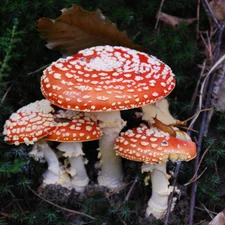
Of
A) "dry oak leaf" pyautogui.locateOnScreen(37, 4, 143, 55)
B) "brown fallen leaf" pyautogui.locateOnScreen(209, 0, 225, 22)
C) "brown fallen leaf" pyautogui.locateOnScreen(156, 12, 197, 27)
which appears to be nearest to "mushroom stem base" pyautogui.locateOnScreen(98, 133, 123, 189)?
"dry oak leaf" pyautogui.locateOnScreen(37, 4, 143, 55)

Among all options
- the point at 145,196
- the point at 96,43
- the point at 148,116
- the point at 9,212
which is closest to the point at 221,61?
the point at 148,116

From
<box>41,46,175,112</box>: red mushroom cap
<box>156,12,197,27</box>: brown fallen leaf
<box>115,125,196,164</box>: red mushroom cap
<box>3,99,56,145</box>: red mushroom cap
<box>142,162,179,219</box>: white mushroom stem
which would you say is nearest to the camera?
<box>41,46,175,112</box>: red mushroom cap

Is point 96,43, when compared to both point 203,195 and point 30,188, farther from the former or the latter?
point 203,195

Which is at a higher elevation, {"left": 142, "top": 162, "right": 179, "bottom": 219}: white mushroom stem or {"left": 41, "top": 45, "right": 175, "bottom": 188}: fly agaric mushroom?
{"left": 41, "top": 45, "right": 175, "bottom": 188}: fly agaric mushroom

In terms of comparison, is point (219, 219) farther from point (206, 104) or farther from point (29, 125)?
point (29, 125)

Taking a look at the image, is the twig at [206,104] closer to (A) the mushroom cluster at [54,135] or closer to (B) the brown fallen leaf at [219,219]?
(B) the brown fallen leaf at [219,219]

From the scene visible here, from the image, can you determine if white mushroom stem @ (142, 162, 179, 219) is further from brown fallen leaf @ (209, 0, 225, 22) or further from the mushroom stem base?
brown fallen leaf @ (209, 0, 225, 22)

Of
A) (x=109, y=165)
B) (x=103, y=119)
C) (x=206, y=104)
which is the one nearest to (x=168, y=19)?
(x=206, y=104)

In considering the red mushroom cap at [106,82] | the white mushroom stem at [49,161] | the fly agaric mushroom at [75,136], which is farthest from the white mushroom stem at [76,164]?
the red mushroom cap at [106,82]
